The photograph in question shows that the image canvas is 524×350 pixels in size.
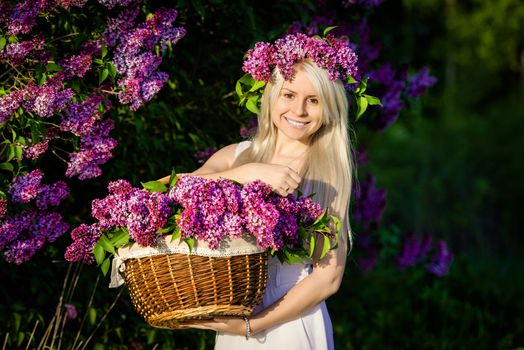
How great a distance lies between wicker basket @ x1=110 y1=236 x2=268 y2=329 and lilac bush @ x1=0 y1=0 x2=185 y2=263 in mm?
611

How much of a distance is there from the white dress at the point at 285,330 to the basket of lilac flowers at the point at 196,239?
0.39 meters

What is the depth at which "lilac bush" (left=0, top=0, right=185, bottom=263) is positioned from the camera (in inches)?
110

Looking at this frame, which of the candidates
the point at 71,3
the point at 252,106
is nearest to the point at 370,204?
the point at 252,106

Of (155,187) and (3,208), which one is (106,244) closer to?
(155,187)

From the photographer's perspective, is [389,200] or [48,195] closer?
[48,195]

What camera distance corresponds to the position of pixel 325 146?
2.99m

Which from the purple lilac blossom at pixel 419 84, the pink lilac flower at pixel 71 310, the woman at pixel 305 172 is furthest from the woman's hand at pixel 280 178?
the purple lilac blossom at pixel 419 84

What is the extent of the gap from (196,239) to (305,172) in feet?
2.57

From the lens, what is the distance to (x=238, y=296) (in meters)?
2.41

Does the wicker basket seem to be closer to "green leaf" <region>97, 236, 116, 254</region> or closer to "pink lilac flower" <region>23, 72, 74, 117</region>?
"green leaf" <region>97, 236, 116, 254</region>

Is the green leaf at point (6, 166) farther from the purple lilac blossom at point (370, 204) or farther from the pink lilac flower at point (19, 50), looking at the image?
the purple lilac blossom at point (370, 204)

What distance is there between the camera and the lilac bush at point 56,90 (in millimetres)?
2797

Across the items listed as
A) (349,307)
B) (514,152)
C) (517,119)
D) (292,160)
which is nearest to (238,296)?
(292,160)

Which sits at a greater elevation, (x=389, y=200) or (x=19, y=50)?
(x=19, y=50)
